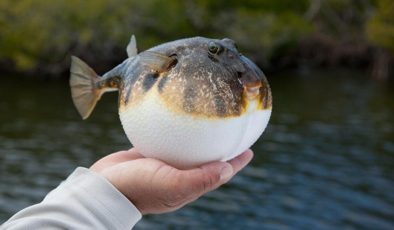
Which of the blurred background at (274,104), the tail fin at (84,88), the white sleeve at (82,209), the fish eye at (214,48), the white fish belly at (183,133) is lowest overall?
the white sleeve at (82,209)

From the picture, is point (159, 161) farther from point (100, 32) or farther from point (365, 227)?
point (100, 32)

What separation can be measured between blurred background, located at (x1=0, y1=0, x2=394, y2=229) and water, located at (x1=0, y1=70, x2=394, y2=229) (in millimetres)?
46

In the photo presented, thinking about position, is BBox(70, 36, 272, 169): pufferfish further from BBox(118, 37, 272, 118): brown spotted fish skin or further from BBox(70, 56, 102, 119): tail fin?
BBox(70, 56, 102, 119): tail fin

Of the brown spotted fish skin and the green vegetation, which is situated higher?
the green vegetation

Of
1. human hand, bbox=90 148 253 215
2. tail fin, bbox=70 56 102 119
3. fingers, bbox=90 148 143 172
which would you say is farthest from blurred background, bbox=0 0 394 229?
human hand, bbox=90 148 253 215

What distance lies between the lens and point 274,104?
25844mm

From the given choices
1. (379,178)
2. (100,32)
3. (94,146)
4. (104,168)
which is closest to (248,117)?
(104,168)

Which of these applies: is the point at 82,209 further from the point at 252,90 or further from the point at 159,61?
the point at 252,90

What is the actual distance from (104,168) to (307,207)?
11.4 meters

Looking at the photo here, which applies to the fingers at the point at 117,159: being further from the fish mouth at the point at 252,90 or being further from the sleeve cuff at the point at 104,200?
the fish mouth at the point at 252,90

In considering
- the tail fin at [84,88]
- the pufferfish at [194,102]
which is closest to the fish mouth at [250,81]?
the pufferfish at [194,102]

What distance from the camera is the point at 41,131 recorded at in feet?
63.3

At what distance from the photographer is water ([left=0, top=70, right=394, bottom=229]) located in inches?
494

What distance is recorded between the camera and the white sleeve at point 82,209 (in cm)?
185
